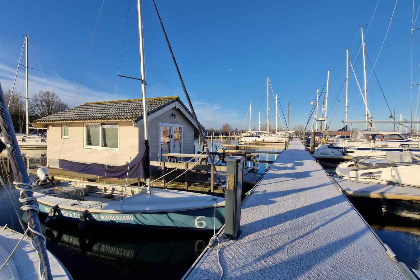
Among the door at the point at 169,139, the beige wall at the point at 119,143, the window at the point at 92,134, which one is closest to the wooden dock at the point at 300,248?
the beige wall at the point at 119,143

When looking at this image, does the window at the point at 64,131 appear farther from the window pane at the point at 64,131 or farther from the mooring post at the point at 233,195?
the mooring post at the point at 233,195

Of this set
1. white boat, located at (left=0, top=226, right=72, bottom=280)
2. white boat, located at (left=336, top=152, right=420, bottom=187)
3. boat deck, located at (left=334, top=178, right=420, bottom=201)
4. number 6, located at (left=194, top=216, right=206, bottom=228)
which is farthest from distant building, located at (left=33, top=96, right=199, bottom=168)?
white boat, located at (left=336, top=152, right=420, bottom=187)

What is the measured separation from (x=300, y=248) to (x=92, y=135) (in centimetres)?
1056

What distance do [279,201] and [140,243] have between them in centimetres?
446

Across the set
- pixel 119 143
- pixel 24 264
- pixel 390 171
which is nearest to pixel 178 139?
pixel 119 143

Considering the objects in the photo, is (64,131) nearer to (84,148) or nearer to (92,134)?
(84,148)

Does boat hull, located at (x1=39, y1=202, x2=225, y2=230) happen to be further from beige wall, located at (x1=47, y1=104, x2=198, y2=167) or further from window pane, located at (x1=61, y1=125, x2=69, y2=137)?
window pane, located at (x1=61, y1=125, x2=69, y2=137)

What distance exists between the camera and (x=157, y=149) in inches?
436

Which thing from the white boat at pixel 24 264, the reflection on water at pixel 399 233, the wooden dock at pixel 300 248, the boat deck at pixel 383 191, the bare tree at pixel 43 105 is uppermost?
the bare tree at pixel 43 105

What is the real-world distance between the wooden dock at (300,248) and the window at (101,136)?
7266 mm

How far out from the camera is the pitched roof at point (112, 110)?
10.2 metres

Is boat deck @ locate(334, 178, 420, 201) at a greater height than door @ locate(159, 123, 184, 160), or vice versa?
door @ locate(159, 123, 184, 160)

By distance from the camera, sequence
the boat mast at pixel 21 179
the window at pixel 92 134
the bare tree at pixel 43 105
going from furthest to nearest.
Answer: the bare tree at pixel 43 105 < the window at pixel 92 134 < the boat mast at pixel 21 179

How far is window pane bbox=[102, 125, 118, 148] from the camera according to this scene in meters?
10.3
